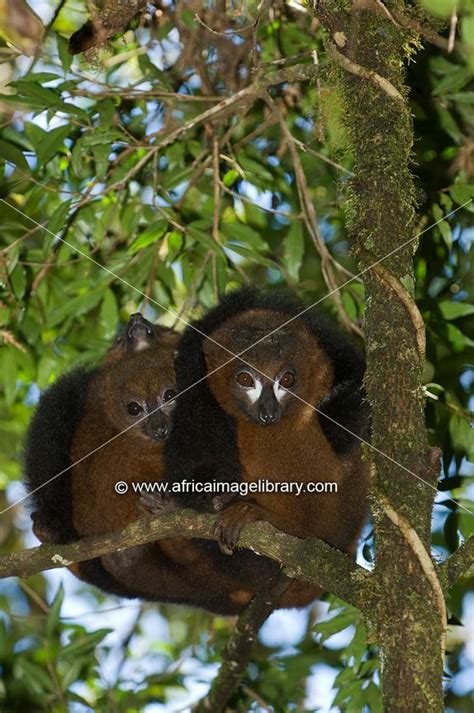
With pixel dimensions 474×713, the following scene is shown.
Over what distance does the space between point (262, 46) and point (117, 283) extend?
4.55 feet

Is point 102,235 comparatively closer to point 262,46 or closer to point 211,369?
point 211,369

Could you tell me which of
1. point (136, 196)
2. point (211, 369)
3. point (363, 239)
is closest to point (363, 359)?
point (211, 369)

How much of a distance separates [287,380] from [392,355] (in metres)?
0.78

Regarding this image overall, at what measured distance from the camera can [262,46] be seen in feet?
15.5

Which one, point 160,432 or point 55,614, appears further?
point 55,614

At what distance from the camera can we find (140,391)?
349 cm

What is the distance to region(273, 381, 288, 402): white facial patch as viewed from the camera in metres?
3.09

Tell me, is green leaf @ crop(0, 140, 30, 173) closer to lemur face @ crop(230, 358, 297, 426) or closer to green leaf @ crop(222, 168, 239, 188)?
green leaf @ crop(222, 168, 239, 188)

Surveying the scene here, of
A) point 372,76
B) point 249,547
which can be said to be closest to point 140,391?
point 249,547

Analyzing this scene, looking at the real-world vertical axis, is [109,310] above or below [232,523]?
below

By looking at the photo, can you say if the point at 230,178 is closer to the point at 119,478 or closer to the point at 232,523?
the point at 119,478

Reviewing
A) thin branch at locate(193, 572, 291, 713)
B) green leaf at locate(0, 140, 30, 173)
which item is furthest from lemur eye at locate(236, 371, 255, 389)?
green leaf at locate(0, 140, 30, 173)

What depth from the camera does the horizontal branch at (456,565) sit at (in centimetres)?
227

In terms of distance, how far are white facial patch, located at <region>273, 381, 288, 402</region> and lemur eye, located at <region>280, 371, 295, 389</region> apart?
0.05 feet
